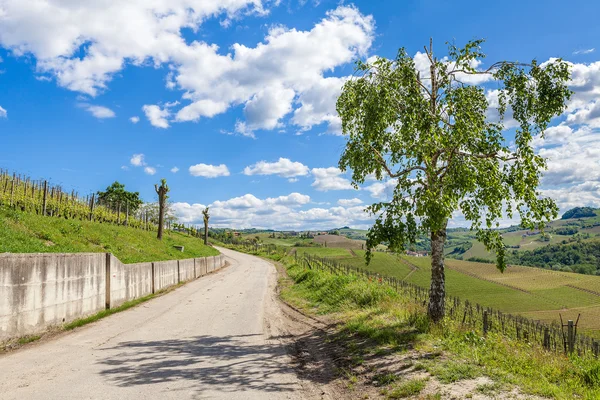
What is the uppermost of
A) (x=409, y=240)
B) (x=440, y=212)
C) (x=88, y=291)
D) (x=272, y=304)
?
(x=440, y=212)

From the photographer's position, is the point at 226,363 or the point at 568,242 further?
the point at 568,242

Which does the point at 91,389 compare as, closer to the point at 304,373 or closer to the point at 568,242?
the point at 304,373

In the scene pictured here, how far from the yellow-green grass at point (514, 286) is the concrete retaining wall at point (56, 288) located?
67.4 meters

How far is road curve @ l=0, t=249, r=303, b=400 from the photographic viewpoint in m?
7.27

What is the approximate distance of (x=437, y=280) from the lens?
451 inches

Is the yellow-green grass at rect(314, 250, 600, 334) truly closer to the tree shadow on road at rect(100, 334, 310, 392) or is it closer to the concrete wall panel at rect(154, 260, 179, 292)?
the concrete wall panel at rect(154, 260, 179, 292)

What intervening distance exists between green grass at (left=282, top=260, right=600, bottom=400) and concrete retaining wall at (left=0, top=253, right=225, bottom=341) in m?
8.71

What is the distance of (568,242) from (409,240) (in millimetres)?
208070

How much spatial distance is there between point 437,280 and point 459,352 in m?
3.06

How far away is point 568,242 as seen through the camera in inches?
7151

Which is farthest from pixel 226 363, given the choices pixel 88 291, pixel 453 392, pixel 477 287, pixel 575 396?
pixel 477 287

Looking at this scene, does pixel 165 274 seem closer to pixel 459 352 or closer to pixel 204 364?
pixel 204 364

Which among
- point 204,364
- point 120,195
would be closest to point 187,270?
point 204,364

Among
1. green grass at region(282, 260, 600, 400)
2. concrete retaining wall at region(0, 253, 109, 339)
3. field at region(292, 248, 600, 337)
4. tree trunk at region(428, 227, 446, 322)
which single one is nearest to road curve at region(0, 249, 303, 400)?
concrete retaining wall at region(0, 253, 109, 339)
